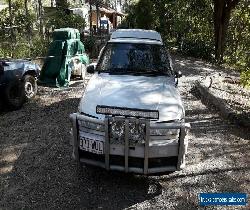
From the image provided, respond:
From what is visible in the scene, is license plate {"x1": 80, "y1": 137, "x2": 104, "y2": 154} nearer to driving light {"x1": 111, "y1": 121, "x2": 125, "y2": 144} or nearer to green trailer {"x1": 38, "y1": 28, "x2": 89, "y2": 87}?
driving light {"x1": 111, "y1": 121, "x2": 125, "y2": 144}

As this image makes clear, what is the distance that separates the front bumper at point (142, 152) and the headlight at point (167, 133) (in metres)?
0.04

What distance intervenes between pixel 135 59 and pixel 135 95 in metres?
1.45

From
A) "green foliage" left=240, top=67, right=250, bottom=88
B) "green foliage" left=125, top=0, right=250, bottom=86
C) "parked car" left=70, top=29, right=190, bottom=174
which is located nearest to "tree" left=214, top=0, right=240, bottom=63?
"green foliage" left=125, top=0, right=250, bottom=86

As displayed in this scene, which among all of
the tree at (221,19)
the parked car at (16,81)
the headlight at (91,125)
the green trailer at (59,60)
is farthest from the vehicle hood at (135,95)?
the tree at (221,19)

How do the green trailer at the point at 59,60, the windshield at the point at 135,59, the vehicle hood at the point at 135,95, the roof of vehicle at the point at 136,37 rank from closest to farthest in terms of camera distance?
the vehicle hood at the point at 135,95 → the windshield at the point at 135,59 → the roof of vehicle at the point at 136,37 → the green trailer at the point at 59,60

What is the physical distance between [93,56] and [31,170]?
12.8 meters

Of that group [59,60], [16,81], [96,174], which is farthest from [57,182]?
[59,60]

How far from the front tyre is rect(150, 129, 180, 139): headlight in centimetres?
553

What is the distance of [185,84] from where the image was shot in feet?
40.8

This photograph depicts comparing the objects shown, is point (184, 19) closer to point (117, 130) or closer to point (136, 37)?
point (136, 37)

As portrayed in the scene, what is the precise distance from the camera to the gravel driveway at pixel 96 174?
487 centimetres

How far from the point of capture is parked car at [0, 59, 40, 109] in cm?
831

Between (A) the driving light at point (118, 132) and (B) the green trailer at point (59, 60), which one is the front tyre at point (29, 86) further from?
(A) the driving light at point (118, 132)

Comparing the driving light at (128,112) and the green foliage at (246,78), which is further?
the green foliage at (246,78)
